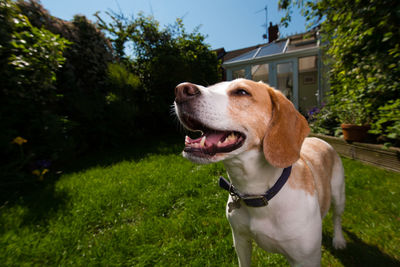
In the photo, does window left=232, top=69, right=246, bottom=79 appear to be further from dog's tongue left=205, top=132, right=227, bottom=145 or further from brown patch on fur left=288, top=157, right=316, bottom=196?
dog's tongue left=205, top=132, right=227, bottom=145

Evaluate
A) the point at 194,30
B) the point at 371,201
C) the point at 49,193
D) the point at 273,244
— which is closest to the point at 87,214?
the point at 49,193

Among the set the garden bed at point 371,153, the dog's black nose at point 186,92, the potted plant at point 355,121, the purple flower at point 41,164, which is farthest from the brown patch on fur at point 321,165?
the purple flower at point 41,164

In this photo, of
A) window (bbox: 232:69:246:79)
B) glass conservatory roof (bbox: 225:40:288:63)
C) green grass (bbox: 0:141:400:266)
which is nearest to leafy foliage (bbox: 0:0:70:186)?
green grass (bbox: 0:141:400:266)

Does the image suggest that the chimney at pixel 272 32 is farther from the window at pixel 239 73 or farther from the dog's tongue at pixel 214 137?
the dog's tongue at pixel 214 137

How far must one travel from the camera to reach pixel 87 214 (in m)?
2.69

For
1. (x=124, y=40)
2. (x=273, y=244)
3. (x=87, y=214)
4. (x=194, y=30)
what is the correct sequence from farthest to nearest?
(x=194, y=30)
(x=124, y=40)
(x=87, y=214)
(x=273, y=244)

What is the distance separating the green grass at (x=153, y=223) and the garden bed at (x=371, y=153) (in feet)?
0.73

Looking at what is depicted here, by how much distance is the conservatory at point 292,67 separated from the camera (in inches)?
392

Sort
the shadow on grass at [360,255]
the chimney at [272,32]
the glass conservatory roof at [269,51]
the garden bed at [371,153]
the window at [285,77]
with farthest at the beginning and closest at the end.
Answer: the chimney at [272,32]
the glass conservatory roof at [269,51]
the window at [285,77]
the garden bed at [371,153]
the shadow on grass at [360,255]

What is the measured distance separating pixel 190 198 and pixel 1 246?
2.31m

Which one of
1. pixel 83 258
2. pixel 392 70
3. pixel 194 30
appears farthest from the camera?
pixel 194 30

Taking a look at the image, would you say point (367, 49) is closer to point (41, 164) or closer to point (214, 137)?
point (214, 137)

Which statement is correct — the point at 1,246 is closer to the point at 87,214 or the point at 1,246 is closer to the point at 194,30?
the point at 87,214

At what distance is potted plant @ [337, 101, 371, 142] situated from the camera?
4020mm
